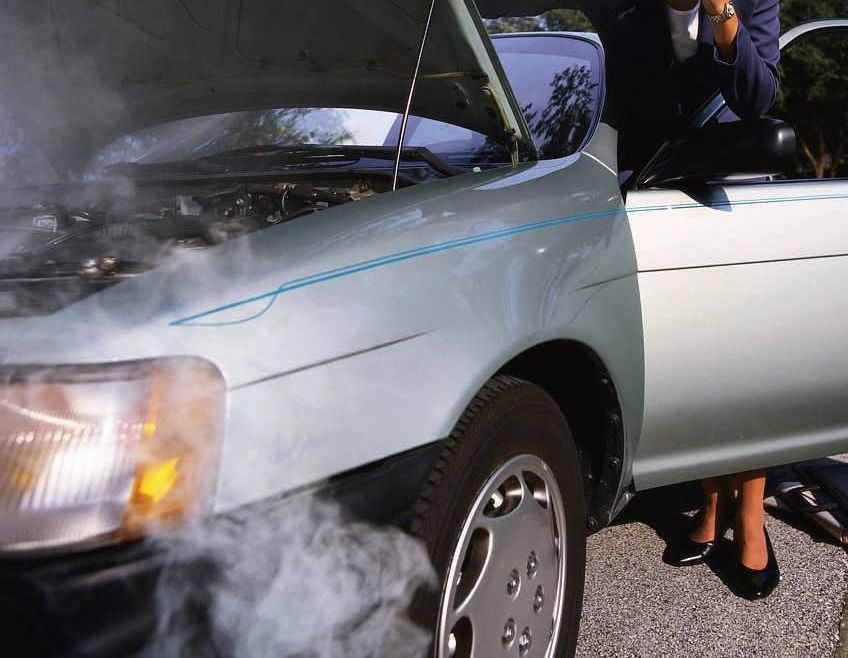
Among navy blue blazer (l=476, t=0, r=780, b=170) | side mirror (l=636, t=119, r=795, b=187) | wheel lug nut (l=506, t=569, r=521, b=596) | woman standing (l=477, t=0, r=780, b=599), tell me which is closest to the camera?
wheel lug nut (l=506, t=569, r=521, b=596)

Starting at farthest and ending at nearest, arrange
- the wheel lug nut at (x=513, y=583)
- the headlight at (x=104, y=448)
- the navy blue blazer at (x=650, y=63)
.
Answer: the navy blue blazer at (x=650, y=63), the wheel lug nut at (x=513, y=583), the headlight at (x=104, y=448)

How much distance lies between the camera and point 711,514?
2.89m

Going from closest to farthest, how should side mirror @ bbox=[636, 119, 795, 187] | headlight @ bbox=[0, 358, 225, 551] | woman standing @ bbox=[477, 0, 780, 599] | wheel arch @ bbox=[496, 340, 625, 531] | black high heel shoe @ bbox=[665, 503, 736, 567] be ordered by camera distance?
headlight @ bbox=[0, 358, 225, 551], wheel arch @ bbox=[496, 340, 625, 531], side mirror @ bbox=[636, 119, 795, 187], woman standing @ bbox=[477, 0, 780, 599], black high heel shoe @ bbox=[665, 503, 736, 567]

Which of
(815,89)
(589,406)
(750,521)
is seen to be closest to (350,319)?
(589,406)

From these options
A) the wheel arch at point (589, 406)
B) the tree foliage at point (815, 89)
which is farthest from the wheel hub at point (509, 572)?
the tree foliage at point (815, 89)

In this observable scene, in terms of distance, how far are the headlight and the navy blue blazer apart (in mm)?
1595

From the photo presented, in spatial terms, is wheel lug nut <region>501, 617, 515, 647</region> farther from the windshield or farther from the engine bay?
the windshield

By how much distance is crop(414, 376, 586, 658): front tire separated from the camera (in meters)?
1.53

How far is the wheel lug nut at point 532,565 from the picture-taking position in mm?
1815

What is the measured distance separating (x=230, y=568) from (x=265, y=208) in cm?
114

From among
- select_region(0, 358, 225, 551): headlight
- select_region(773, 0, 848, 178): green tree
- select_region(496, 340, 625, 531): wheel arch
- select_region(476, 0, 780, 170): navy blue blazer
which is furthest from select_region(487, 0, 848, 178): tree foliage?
select_region(0, 358, 225, 551): headlight

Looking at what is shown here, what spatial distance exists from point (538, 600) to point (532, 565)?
0.30 feet

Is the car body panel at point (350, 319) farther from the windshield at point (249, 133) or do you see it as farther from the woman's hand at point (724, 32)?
the windshield at point (249, 133)

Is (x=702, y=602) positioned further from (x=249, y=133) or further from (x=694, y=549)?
(x=249, y=133)
